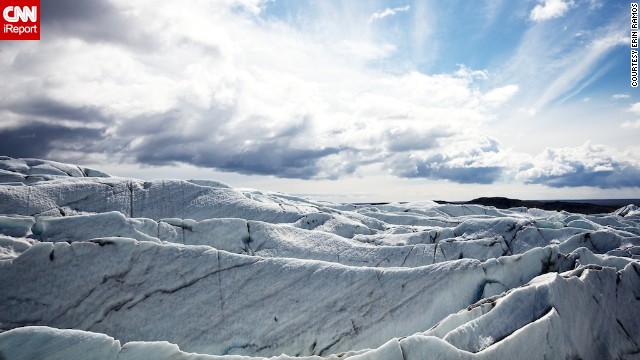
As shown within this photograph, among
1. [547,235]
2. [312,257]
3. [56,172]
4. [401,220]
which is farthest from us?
[401,220]

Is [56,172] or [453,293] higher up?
[56,172]

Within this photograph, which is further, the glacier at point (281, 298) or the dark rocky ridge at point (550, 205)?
the dark rocky ridge at point (550, 205)

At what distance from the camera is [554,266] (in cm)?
953

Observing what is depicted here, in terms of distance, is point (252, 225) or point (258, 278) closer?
point (258, 278)

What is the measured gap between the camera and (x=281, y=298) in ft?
30.0

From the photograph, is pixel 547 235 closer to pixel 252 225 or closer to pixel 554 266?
pixel 554 266

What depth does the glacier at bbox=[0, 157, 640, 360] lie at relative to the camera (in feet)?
20.5

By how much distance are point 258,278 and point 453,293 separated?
16.2 ft

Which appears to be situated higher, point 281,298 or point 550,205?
point 281,298

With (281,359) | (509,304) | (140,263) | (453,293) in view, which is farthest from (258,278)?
(509,304)

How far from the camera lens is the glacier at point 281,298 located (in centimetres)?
625

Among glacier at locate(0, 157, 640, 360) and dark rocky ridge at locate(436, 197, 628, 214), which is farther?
dark rocky ridge at locate(436, 197, 628, 214)

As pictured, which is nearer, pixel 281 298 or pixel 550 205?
pixel 281 298

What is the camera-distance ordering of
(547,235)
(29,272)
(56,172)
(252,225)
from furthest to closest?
1. (56,172)
2. (547,235)
3. (252,225)
4. (29,272)
